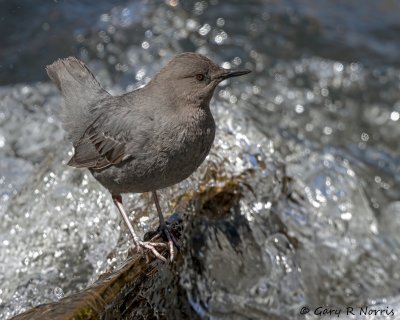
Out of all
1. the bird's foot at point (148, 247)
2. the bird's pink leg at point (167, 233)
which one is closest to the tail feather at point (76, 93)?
the bird's pink leg at point (167, 233)

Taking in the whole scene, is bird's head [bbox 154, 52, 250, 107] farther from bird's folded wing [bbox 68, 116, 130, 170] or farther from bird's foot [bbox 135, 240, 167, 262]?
bird's foot [bbox 135, 240, 167, 262]

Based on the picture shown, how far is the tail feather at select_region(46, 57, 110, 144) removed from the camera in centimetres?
488

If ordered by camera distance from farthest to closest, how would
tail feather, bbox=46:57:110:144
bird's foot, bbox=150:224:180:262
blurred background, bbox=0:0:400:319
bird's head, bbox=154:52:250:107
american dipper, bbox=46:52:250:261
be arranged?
blurred background, bbox=0:0:400:319, tail feather, bbox=46:57:110:144, bird's foot, bbox=150:224:180:262, bird's head, bbox=154:52:250:107, american dipper, bbox=46:52:250:261

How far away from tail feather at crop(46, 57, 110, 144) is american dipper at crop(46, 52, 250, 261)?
0.23m

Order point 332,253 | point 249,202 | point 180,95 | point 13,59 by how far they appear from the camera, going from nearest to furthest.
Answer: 1. point 180,95
2. point 249,202
3. point 332,253
4. point 13,59

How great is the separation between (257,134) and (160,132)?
61.3 inches

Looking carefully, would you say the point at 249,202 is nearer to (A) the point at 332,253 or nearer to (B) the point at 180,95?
(A) the point at 332,253

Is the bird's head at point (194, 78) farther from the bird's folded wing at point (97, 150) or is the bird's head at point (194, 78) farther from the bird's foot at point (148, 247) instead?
the bird's foot at point (148, 247)

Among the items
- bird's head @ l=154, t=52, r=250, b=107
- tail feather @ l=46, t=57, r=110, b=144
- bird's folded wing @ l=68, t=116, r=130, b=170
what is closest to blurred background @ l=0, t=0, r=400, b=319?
bird's folded wing @ l=68, t=116, r=130, b=170

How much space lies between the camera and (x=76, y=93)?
494 cm

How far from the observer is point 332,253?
578cm

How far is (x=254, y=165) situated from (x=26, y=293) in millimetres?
1741

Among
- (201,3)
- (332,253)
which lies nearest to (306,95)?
(201,3)

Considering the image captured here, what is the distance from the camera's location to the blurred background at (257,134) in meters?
5.22
